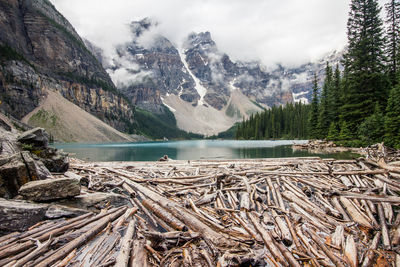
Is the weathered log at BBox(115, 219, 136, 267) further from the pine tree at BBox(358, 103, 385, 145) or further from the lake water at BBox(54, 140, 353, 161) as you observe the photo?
the pine tree at BBox(358, 103, 385, 145)

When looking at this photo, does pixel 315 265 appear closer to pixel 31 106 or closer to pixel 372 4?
pixel 372 4

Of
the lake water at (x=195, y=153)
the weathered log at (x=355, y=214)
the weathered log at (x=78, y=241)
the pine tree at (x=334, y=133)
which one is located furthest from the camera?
the pine tree at (x=334, y=133)

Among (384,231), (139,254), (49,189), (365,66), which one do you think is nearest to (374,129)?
(365,66)

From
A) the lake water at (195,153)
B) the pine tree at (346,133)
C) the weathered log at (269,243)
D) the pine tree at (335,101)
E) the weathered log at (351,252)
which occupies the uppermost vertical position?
the pine tree at (335,101)

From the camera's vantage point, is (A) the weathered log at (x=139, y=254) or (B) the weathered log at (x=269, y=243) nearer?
(A) the weathered log at (x=139, y=254)

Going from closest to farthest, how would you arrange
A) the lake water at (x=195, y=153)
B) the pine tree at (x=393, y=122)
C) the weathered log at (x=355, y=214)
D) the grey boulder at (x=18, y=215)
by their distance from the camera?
the grey boulder at (x=18, y=215) < the weathered log at (x=355, y=214) < the pine tree at (x=393, y=122) < the lake water at (x=195, y=153)

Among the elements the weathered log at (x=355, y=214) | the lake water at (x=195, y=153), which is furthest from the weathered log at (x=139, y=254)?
the lake water at (x=195, y=153)

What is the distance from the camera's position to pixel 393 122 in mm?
25188

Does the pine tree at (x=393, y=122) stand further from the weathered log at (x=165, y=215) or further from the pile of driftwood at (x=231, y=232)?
the weathered log at (x=165, y=215)

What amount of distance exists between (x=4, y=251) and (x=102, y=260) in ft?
6.70

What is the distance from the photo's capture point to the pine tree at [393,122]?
2470 cm

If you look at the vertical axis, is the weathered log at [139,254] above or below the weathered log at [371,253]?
above

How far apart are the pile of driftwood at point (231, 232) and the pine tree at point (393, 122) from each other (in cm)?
2163

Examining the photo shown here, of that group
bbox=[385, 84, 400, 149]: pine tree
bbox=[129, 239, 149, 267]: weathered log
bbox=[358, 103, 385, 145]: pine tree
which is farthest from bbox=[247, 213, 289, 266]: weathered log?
bbox=[358, 103, 385, 145]: pine tree
